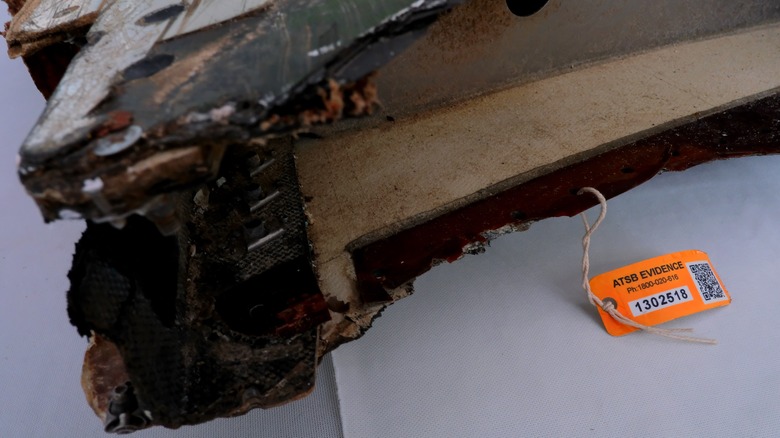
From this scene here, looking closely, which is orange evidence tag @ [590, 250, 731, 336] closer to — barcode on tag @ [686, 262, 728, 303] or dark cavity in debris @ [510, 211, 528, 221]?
barcode on tag @ [686, 262, 728, 303]

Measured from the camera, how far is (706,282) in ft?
4.35

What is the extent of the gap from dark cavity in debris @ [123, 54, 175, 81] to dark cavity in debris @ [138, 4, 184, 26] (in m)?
0.15

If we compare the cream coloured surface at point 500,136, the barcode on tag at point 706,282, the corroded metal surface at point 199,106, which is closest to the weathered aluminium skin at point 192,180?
the corroded metal surface at point 199,106

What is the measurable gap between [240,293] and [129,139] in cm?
46

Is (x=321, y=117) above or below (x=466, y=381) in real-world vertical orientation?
above

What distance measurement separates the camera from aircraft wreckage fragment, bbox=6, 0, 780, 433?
65 centimetres

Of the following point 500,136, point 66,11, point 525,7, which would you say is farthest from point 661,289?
point 66,11

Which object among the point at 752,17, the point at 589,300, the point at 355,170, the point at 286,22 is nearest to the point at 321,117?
the point at 286,22

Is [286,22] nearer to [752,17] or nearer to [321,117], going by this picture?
[321,117]

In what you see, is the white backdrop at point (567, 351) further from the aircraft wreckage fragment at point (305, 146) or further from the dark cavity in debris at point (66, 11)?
the dark cavity in debris at point (66, 11)

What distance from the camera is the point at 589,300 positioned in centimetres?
132

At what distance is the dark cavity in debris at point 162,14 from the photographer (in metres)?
0.91

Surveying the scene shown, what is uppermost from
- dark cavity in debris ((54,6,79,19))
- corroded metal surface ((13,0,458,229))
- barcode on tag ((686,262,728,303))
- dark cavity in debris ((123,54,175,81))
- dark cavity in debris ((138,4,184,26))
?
dark cavity in debris ((54,6,79,19))

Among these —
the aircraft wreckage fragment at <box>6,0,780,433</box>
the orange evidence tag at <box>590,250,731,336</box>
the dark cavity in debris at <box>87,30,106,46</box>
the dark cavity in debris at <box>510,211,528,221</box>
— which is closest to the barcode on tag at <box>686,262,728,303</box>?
the orange evidence tag at <box>590,250,731,336</box>
